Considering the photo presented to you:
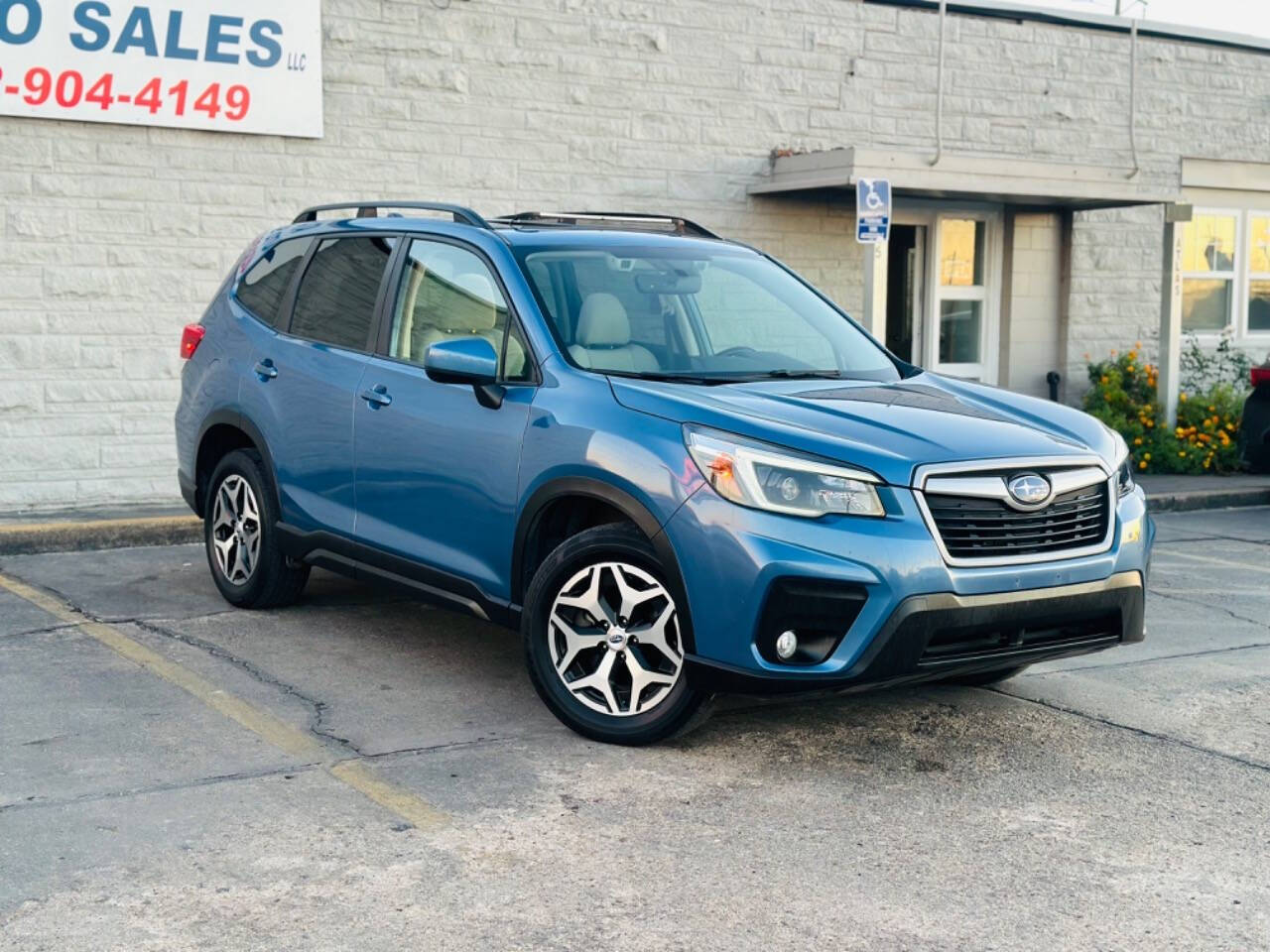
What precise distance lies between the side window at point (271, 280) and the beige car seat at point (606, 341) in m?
2.02

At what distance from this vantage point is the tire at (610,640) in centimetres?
546

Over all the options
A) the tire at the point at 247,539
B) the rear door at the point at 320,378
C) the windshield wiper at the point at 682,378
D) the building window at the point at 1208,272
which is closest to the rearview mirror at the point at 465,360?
the windshield wiper at the point at 682,378

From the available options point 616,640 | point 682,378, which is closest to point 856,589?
point 616,640

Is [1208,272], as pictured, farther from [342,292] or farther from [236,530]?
[236,530]

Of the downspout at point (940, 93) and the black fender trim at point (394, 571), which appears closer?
the black fender trim at point (394, 571)

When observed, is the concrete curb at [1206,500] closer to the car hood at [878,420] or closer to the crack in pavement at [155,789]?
the car hood at [878,420]

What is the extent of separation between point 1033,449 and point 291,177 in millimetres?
7576

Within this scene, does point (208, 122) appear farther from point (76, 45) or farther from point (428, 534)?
point (428, 534)

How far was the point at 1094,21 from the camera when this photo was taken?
15523 millimetres

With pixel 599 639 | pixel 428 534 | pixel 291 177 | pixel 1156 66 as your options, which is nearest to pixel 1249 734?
pixel 599 639

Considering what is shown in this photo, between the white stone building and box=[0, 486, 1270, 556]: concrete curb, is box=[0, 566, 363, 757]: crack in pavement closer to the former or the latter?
box=[0, 486, 1270, 556]: concrete curb

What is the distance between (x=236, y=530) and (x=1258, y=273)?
42.6 ft

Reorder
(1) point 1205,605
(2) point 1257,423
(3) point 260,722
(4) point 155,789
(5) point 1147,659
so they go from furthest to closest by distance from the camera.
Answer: (2) point 1257,423
(1) point 1205,605
(5) point 1147,659
(3) point 260,722
(4) point 155,789

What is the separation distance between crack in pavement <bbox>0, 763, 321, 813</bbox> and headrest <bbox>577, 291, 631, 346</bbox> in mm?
1904
